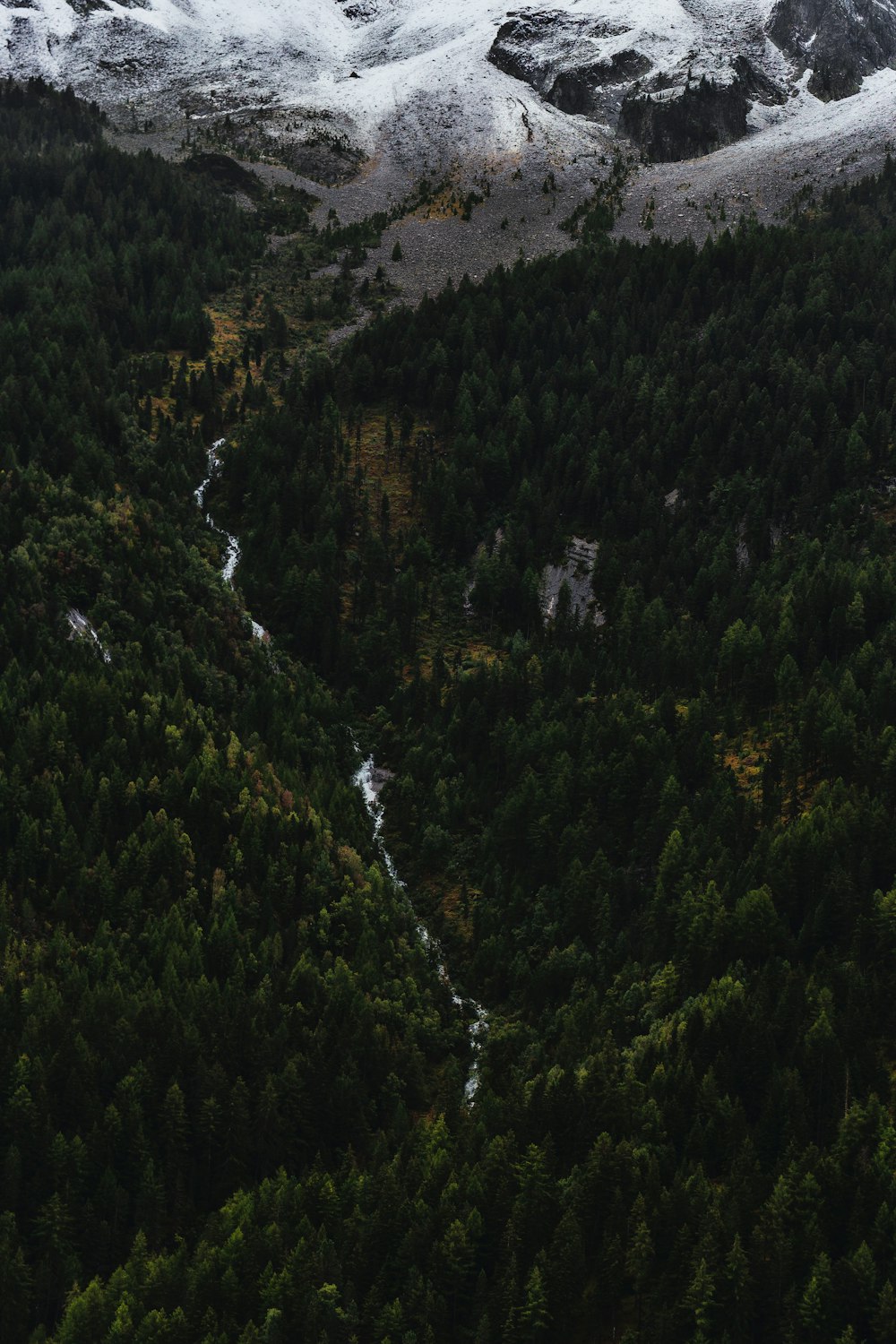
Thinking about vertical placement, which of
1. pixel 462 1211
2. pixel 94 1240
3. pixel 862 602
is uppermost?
pixel 862 602

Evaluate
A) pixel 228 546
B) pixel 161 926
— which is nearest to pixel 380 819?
pixel 161 926

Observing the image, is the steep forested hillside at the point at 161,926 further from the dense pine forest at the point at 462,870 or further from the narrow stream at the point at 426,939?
the narrow stream at the point at 426,939

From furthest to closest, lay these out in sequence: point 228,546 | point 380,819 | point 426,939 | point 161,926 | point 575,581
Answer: point 228,546 → point 575,581 → point 380,819 → point 426,939 → point 161,926

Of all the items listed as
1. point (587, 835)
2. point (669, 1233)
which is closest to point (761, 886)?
point (587, 835)

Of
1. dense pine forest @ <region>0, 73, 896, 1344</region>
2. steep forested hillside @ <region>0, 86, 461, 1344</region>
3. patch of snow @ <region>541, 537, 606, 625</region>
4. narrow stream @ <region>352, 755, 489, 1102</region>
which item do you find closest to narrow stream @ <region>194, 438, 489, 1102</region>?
narrow stream @ <region>352, 755, 489, 1102</region>

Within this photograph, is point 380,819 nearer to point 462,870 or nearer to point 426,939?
point 462,870

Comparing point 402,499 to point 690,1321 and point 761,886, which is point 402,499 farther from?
point 690,1321

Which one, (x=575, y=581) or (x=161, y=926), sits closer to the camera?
(x=161, y=926)
